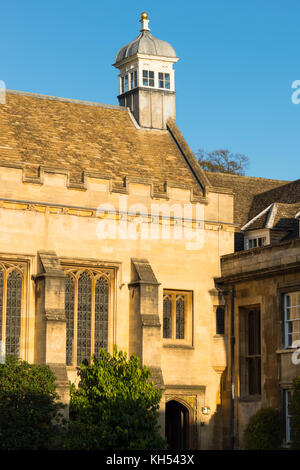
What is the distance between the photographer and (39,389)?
28.7m

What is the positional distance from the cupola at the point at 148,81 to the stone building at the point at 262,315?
19.8ft

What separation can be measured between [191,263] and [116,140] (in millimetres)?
6507

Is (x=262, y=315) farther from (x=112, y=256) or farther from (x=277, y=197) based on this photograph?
(x=277, y=197)

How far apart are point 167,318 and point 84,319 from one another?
3417 mm

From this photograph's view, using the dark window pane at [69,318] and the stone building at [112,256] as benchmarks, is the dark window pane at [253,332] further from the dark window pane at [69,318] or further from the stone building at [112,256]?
the dark window pane at [69,318]

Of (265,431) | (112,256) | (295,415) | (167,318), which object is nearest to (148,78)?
(112,256)

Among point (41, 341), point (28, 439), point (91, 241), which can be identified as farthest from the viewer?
point (91, 241)

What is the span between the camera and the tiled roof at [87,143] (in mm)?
35094

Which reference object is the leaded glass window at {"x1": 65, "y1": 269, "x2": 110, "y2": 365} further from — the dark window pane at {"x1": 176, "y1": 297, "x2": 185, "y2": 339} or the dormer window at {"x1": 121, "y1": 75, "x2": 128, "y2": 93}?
the dormer window at {"x1": 121, "y1": 75, "x2": 128, "y2": 93}

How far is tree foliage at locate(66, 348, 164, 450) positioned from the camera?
90.1 ft

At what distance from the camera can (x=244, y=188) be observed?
41.7m

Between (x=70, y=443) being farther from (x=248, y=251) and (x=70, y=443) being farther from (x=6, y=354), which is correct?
(x=248, y=251)

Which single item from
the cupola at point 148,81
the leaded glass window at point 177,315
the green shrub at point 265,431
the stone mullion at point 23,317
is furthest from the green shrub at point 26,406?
the cupola at point 148,81

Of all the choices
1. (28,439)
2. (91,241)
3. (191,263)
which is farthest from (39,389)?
(191,263)
